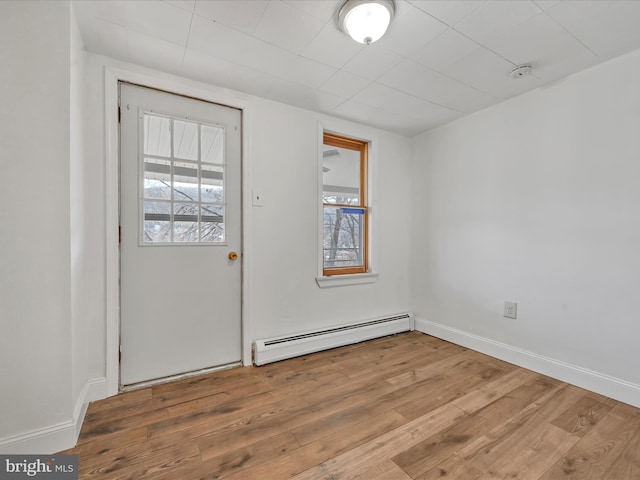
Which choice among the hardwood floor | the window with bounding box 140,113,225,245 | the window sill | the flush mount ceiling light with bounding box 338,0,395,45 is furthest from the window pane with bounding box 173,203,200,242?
the flush mount ceiling light with bounding box 338,0,395,45

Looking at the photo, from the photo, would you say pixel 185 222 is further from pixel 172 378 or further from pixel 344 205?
pixel 344 205

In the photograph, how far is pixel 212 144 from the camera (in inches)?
93.7

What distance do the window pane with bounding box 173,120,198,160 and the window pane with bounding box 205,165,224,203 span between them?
142 millimetres

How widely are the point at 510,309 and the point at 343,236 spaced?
174 cm

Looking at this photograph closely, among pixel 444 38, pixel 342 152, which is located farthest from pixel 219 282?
pixel 444 38

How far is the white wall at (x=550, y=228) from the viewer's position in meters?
1.98

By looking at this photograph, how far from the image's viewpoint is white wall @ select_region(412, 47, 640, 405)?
198 centimetres

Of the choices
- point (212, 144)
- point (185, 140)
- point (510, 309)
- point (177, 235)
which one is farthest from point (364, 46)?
point (510, 309)

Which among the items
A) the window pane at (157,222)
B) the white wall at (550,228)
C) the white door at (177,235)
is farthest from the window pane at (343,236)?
the window pane at (157,222)

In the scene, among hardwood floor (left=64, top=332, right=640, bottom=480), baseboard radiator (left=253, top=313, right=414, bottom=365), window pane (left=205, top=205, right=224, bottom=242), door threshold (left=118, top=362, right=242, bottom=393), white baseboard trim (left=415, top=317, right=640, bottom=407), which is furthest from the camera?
baseboard radiator (left=253, top=313, right=414, bottom=365)

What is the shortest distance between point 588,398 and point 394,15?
9.23 feet

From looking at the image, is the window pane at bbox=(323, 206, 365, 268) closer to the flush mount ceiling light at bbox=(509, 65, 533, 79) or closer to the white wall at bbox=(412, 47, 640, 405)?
the white wall at bbox=(412, 47, 640, 405)

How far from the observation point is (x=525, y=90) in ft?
8.01

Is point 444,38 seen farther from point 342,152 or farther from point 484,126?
Result: point 342,152
